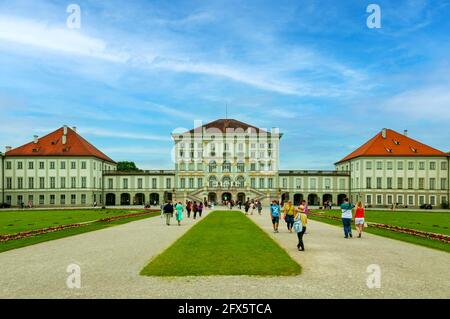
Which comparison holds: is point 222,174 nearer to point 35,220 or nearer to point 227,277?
point 35,220

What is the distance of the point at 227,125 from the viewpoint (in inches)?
3022

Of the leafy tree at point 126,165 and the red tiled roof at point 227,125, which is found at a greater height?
the red tiled roof at point 227,125

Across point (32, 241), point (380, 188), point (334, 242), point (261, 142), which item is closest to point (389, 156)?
point (380, 188)

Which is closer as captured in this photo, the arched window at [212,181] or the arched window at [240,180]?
the arched window at [240,180]

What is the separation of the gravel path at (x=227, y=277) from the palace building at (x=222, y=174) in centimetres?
5622

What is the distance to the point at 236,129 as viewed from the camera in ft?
250

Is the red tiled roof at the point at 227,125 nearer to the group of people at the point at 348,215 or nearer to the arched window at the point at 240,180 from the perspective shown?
the arched window at the point at 240,180

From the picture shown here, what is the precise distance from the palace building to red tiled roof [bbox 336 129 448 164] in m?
0.15

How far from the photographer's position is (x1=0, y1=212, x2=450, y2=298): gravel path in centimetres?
796

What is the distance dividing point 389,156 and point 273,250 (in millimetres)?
59765

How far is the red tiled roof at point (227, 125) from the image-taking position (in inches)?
3012

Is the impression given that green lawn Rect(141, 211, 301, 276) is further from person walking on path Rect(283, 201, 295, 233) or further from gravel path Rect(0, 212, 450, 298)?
person walking on path Rect(283, 201, 295, 233)

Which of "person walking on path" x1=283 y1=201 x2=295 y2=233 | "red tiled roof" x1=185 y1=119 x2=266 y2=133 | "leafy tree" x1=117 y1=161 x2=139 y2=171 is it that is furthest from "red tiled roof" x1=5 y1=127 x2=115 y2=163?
"person walking on path" x1=283 y1=201 x2=295 y2=233

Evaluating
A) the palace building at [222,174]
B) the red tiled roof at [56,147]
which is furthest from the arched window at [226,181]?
the red tiled roof at [56,147]
